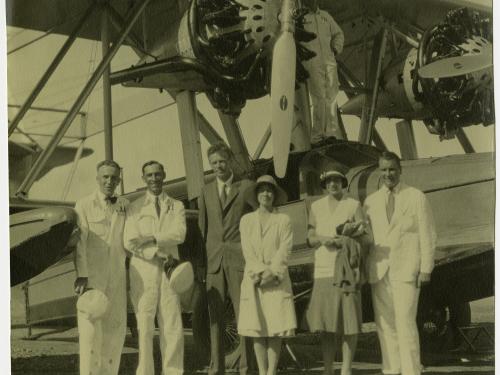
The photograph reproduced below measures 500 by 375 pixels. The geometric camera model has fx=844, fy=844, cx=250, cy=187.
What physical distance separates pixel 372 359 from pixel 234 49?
219 centimetres

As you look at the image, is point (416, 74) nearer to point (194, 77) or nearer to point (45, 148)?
point (194, 77)

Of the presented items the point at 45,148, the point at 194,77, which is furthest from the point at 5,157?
the point at 194,77

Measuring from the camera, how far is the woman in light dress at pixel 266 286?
4953 mm

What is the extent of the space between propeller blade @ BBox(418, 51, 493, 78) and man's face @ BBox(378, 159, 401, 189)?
1.06 metres

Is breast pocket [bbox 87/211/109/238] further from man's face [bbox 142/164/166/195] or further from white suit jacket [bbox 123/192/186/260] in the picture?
man's face [bbox 142/164/166/195]

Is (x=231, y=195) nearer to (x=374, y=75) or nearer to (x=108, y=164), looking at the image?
(x=108, y=164)

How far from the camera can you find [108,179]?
4.96 m

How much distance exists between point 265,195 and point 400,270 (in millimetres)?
937

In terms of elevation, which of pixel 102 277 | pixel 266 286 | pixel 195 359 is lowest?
pixel 195 359

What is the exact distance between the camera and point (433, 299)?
5.68 meters

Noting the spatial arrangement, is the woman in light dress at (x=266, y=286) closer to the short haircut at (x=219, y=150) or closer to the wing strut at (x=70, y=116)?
the short haircut at (x=219, y=150)

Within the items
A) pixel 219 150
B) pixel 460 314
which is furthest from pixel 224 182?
pixel 460 314

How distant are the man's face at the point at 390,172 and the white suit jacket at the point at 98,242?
1.64 m

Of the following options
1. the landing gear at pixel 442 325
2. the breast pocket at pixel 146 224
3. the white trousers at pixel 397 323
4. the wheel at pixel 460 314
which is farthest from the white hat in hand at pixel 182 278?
the wheel at pixel 460 314
